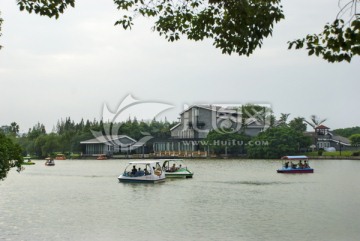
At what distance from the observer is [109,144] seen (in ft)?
353

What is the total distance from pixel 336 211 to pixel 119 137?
286 ft

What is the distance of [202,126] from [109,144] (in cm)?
2766

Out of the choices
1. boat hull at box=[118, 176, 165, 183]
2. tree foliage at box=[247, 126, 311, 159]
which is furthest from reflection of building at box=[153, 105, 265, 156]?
boat hull at box=[118, 176, 165, 183]

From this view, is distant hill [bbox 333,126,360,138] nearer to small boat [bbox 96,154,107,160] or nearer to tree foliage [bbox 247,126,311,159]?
tree foliage [bbox 247,126,311,159]

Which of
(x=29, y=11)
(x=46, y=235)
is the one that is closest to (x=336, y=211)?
(x=46, y=235)

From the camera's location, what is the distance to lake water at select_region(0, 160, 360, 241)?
55.2ft

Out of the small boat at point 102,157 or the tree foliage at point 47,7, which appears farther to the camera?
the small boat at point 102,157

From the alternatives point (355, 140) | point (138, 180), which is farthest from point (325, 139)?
point (138, 180)

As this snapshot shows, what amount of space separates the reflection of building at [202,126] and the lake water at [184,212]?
53367 mm

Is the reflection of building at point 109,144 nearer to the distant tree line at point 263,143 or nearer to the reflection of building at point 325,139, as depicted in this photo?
the distant tree line at point 263,143

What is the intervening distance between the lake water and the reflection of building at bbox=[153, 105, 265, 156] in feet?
175

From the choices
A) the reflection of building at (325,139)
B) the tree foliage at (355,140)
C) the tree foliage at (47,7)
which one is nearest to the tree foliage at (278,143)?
the reflection of building at (325,139)

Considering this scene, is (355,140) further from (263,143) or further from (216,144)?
(216,144)

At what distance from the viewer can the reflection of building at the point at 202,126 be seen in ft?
290
